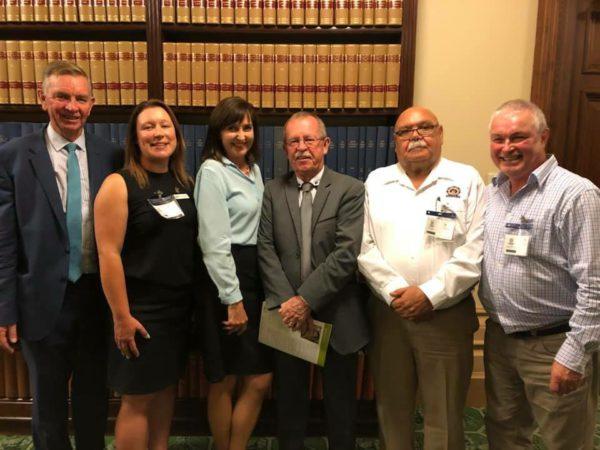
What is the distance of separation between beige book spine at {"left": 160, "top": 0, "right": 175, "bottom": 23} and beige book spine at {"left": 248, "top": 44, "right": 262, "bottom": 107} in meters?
0.41

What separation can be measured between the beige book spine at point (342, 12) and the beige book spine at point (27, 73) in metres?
1.55

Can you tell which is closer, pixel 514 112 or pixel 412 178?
pixel 514 112

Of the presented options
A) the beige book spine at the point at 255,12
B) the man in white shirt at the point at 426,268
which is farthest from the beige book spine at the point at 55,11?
the man in white shirt at the point at 426,268

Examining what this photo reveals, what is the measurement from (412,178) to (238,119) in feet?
2.30

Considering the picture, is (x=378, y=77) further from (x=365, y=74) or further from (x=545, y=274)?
(x=545, y=274)

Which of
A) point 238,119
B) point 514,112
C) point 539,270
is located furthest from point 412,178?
point 238,119

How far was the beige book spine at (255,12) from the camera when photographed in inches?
91.8

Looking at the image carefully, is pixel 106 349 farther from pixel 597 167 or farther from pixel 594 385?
pixel 597 167

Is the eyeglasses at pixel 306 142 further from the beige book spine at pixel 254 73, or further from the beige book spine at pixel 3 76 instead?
the beige book spine at pixel 3 76

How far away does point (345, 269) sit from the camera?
5.63ft

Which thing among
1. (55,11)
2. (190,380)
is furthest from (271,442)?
(55,11)

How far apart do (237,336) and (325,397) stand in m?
0.44

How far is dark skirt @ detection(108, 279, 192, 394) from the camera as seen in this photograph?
162cm

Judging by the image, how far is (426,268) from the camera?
5.56 ft
